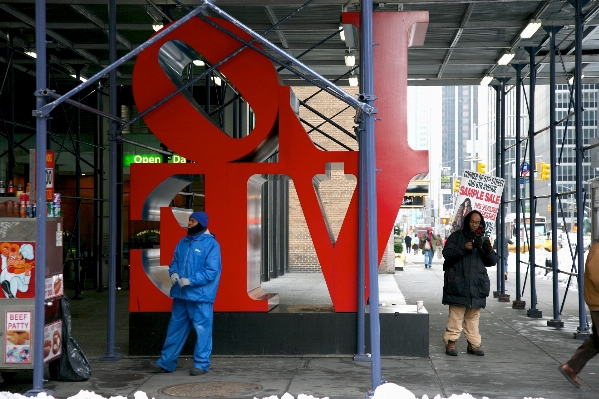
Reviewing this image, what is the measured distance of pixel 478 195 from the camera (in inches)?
591

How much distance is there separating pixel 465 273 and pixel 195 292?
372 cm

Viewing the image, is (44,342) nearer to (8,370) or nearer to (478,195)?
(8,370)

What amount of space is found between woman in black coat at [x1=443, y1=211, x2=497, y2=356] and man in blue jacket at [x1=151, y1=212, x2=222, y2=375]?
3246mm

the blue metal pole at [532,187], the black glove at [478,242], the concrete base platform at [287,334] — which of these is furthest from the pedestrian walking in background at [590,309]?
the blue metal pole at [532,187]

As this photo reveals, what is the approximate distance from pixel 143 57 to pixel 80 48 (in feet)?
25.0

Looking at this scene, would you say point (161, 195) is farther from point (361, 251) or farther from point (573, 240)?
point (573, 240)

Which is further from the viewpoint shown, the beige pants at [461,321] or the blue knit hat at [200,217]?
the beige pants at [461,321]

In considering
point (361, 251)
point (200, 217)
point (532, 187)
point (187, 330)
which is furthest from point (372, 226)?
point (532, 187)

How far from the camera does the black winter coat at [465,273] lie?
1077 cm

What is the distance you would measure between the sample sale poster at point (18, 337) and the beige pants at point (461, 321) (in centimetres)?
548

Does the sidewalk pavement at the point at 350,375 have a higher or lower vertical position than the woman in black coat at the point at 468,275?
lower

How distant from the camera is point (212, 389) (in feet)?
28.8

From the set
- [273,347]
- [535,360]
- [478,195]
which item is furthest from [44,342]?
[478,195]

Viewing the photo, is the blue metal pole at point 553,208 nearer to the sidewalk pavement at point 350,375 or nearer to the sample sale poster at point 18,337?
the sidewalk pavement at point 350,375
